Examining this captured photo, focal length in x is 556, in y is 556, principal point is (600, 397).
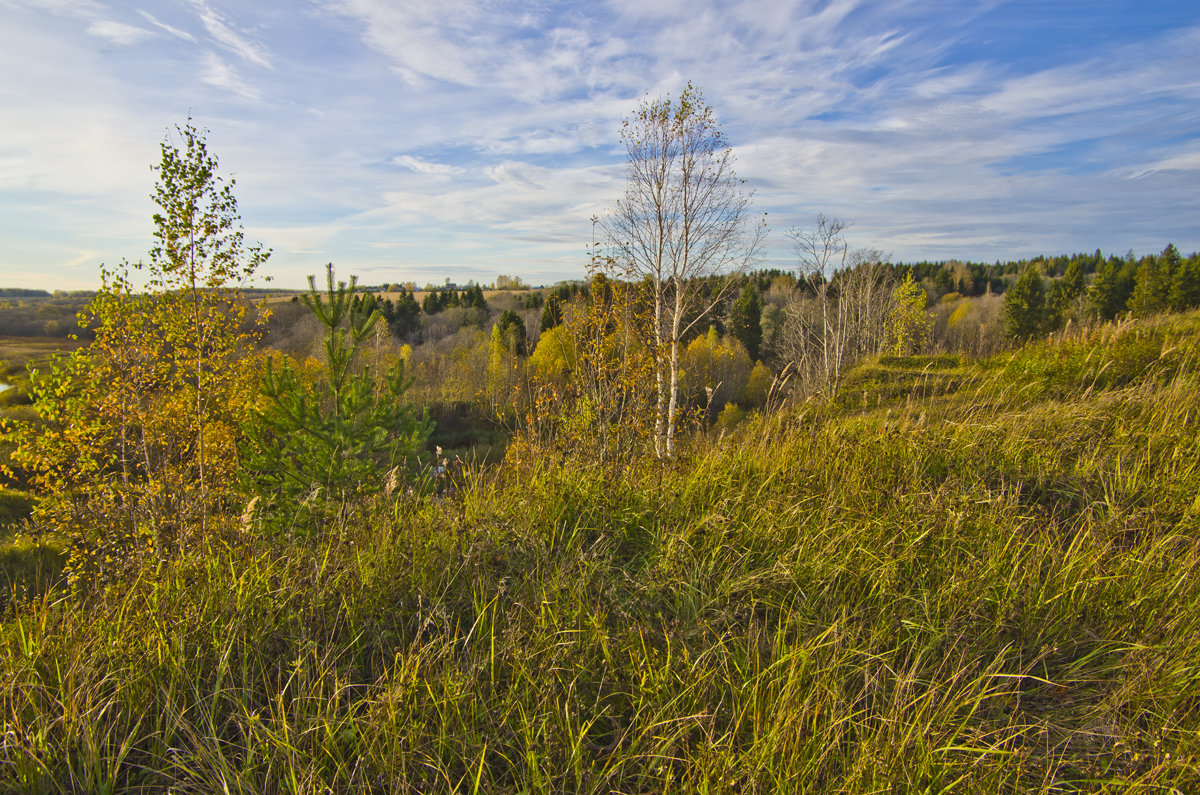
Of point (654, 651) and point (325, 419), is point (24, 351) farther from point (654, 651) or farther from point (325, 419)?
point (654, 651)

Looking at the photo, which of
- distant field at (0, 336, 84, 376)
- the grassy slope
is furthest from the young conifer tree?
distant field at (0, 336, 84, 376)

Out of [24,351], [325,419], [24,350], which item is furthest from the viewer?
[24,350]

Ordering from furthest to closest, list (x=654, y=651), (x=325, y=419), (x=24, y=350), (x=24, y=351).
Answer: (x=24, y=350)
(x=24, y=351)
(x=325, y=419)
(x=654, y=651)

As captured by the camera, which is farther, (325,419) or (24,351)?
(24,351)

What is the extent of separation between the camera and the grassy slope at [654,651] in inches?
62.1

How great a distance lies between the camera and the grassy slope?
1.58 meters

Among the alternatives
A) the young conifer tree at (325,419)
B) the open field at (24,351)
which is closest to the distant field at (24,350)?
the open field at (24,351)

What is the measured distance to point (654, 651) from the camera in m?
1.92

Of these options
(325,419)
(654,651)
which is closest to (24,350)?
(325,419)

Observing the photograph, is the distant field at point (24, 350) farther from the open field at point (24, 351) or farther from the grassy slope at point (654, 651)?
the grassy slope at point (654, 651)

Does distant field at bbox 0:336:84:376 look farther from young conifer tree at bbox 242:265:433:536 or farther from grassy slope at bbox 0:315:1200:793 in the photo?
grassy slope at bbox 0:315:1200:793

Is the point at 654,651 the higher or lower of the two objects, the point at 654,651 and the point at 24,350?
the lower

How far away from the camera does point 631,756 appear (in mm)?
1588

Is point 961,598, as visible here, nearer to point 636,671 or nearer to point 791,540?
point 791,540
